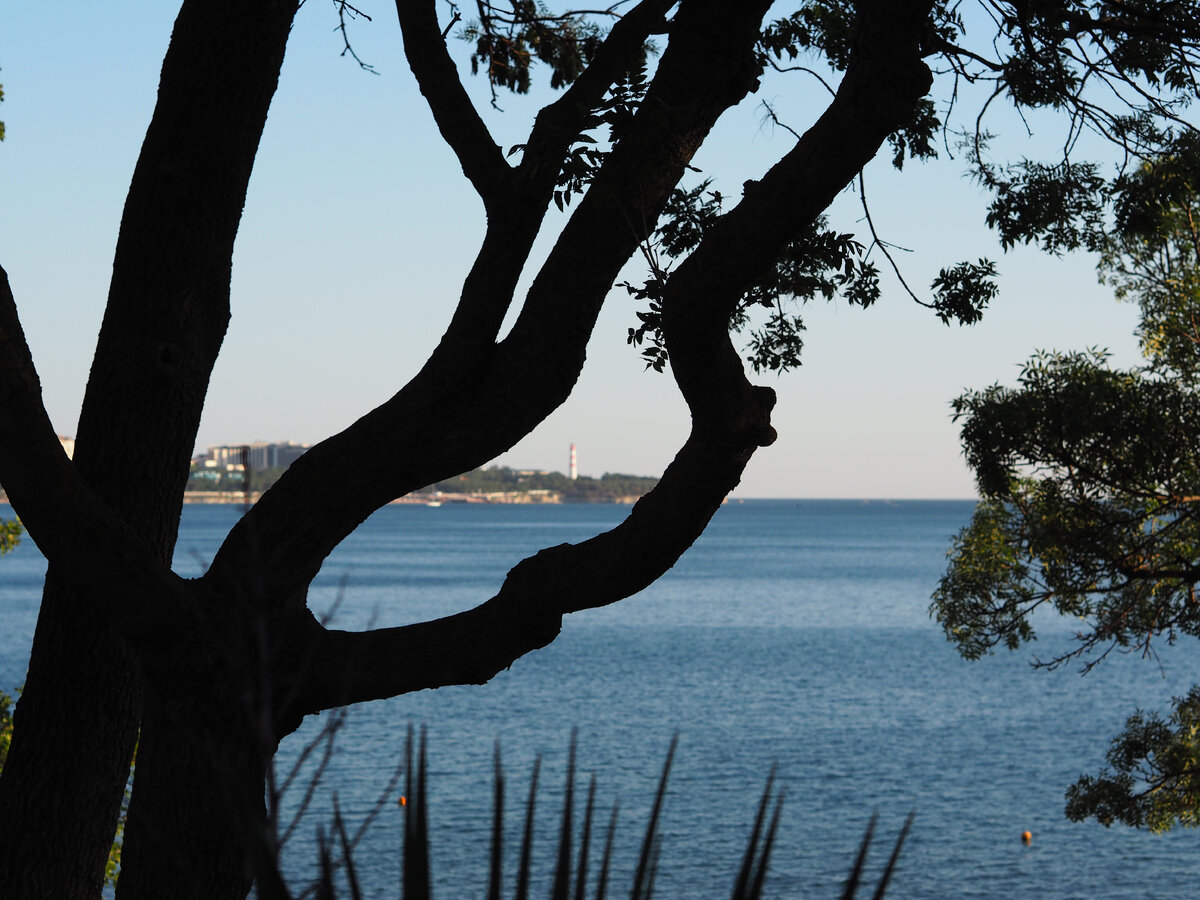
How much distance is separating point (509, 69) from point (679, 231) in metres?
2.79

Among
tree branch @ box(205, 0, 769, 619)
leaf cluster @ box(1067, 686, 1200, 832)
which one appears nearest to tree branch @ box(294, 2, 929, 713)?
tree branch @ box(205, 0, 769, 619)

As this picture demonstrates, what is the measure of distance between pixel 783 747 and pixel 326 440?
125 feet

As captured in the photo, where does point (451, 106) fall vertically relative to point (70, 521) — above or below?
above

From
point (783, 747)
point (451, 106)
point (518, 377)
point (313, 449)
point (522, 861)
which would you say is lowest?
point (783, 747)

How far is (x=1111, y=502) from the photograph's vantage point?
12.6 metres

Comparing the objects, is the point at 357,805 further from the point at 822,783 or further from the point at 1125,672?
the point at 1125,672

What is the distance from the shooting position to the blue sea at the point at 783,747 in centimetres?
2777

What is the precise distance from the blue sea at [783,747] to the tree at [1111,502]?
4.04 ft

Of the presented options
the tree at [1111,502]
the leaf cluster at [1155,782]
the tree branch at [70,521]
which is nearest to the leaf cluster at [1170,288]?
the tree at [1111,502]

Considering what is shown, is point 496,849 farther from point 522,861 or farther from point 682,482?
point 682,482

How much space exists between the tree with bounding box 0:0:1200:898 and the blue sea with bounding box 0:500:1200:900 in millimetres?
325

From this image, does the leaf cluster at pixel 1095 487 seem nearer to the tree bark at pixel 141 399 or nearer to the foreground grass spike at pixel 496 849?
the tree bark at pixel 141 399

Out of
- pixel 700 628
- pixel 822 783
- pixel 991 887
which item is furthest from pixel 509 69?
pixel 700 628

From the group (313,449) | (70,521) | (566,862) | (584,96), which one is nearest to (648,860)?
(566,862)
